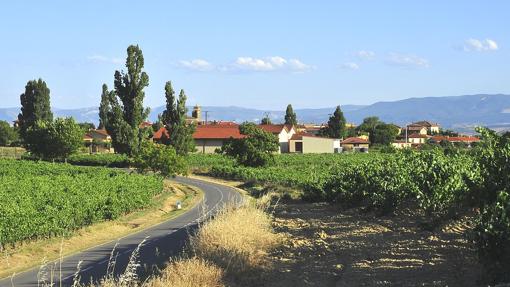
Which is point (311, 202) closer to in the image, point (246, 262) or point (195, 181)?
point (246, 262)

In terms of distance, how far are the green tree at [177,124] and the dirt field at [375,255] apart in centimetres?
5268

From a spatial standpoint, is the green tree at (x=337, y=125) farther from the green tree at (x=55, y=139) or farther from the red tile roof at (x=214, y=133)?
the green tree at (x=55, y=139)

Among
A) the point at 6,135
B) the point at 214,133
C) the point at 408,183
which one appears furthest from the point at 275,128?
the point at 408,183

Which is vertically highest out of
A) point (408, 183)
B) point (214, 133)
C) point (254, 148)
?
point (214, 133)

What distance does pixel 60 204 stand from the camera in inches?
1128

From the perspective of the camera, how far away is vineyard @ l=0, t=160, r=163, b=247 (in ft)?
79.8

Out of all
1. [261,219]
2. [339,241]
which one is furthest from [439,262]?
[261,219]

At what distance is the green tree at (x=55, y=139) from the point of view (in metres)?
75.4

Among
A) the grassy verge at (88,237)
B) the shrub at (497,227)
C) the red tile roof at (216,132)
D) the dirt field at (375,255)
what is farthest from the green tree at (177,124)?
the shrub at (497,227)

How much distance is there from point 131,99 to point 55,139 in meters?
19.4

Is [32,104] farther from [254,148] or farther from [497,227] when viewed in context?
[497,227]

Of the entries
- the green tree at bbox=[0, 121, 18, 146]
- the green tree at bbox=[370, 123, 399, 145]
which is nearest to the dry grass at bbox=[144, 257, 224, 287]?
the green tree at bbox=[0, 121, 18, 146]

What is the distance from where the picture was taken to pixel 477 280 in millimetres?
10273

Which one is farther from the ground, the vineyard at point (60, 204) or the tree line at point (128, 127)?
the tree line at point (128, 127)
